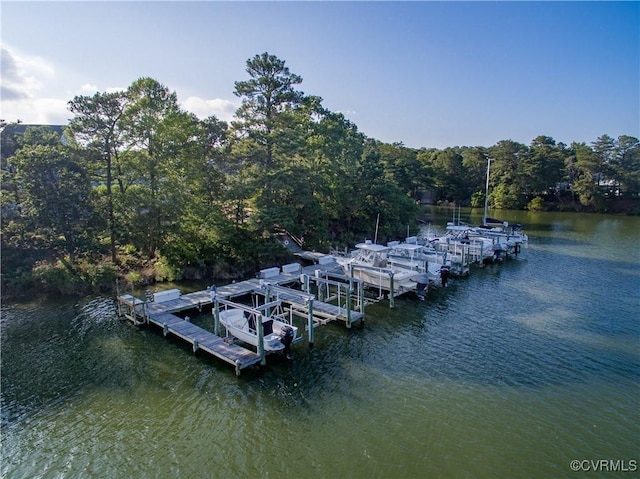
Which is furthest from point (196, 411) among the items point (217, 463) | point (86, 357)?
point (86, 357)

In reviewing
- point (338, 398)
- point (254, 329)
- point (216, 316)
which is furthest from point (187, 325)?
point (338, 398)

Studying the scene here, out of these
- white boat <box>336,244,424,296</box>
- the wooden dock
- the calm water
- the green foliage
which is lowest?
the calm water

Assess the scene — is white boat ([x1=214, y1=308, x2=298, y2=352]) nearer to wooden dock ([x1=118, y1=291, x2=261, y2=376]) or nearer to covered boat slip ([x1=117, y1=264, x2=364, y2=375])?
covered boat slip ([x1=117, y1=264, x2=364, y2=375])

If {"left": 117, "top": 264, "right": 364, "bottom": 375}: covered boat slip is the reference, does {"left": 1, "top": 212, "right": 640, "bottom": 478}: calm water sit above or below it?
below

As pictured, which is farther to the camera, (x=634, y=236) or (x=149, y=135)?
(x=634, y=236)

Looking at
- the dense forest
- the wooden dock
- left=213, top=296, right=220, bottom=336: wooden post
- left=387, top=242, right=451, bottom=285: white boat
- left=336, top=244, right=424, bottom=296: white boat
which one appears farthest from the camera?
left=387, top=242, right=451, bottom=285: white boat

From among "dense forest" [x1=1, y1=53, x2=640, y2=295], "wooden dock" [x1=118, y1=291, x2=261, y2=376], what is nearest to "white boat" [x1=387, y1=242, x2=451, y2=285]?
"dense forest" [x1=1, y1=53, x2=640, y2=295]

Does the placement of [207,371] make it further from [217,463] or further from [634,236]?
[634,236]

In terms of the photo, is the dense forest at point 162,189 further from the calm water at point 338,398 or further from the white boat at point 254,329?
the white boat at point 254,329
